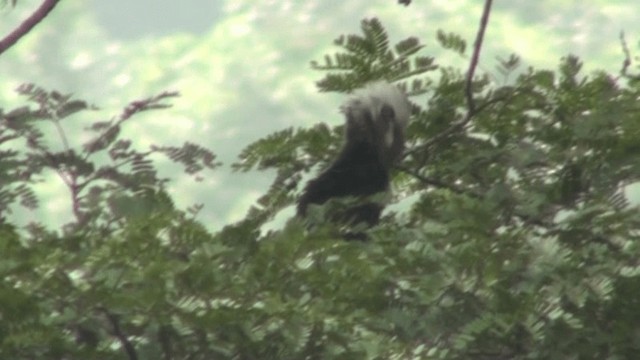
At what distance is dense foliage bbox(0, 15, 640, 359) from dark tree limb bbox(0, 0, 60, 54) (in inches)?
17.7

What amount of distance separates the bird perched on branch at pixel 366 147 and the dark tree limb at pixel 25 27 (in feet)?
3.15

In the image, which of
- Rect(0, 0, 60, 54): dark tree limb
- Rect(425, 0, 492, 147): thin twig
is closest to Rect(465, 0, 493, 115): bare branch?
Rect(425, 0, 492, 147): thin twig

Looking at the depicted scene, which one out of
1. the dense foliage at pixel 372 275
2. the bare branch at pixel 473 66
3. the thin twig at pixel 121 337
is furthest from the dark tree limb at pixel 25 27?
the bare branch at pixel 473 66

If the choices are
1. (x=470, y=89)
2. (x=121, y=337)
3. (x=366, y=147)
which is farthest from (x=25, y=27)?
(x=470, y=89)

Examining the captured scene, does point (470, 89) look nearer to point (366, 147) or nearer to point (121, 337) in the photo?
point (366, 147)

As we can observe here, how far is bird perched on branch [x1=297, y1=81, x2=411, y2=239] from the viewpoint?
4.38 meters

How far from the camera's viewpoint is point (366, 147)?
14.8ft

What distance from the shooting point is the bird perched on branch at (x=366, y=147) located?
438cm

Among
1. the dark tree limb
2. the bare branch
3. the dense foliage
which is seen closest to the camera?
the dense foliage

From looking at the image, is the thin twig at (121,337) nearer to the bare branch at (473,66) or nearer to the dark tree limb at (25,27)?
the dark tree limb at (25,27)

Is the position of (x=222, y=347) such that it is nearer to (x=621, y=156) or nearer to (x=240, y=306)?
(x=240, y=306)

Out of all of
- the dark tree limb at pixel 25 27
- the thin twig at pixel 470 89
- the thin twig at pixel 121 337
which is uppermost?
the dark tree limb at pixel 25 27

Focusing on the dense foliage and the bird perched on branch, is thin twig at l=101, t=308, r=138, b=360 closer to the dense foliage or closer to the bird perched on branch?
the dense foliage

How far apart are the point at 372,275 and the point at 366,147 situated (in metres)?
1.36
